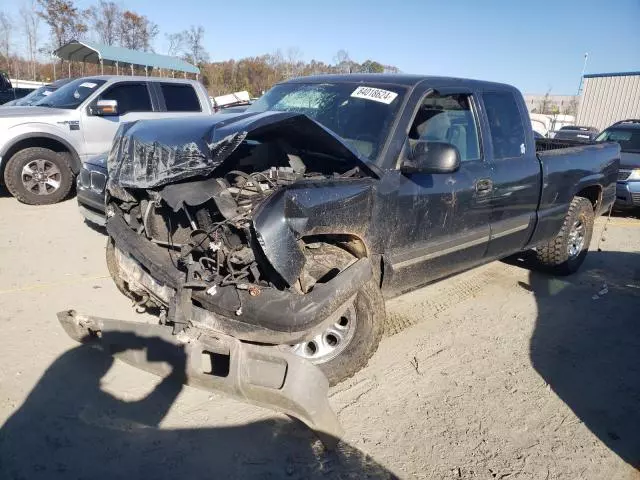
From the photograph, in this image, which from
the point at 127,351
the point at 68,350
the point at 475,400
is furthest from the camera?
the point at 68,350

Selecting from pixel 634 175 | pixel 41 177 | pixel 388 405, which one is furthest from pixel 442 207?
pixel 634 175

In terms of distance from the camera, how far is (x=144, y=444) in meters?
2.52

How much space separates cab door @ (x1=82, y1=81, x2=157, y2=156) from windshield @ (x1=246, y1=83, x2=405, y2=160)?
4.61 meters

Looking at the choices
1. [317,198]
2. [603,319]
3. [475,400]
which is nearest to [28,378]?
[317,198]

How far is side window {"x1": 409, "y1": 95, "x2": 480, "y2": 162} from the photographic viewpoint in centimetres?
373

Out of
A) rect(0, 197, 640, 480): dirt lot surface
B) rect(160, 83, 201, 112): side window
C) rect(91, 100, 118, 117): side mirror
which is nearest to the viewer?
rect(0, 197, 640, 480): dirt lot surface

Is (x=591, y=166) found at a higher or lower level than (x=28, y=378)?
higher

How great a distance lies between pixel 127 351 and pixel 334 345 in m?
1.26

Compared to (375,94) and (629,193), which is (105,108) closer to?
(375,94)

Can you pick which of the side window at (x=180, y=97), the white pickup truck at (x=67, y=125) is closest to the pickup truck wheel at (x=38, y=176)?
the white pickup truck at (x=67, y=125)

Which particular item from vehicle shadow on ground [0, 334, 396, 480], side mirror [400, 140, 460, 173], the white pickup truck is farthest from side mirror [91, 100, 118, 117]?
side mirror [400, 140, 460, 173]

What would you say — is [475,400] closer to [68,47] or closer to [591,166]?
[591,166]

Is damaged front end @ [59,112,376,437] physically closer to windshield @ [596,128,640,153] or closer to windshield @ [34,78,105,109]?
windshield @ [34,78,105,109]

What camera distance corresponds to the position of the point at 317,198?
2695 mm
